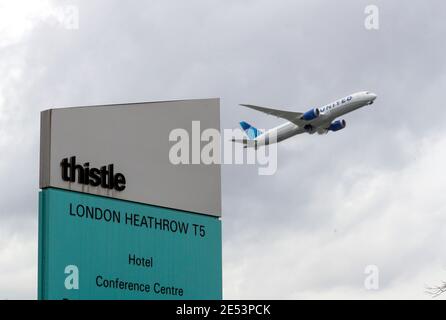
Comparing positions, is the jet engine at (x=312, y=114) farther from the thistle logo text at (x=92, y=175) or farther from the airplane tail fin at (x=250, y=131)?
the thistle logo text at (x=92, y=175)

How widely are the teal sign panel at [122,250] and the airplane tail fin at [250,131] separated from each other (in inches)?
2299

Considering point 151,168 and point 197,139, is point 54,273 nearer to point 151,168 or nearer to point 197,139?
point 151,168

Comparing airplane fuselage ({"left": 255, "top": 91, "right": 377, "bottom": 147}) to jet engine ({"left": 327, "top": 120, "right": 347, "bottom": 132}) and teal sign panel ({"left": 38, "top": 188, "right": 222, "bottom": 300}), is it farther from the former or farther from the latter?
teal sign panel ({"left": 38, "top": 188, "right": 222, "bottom": 300})

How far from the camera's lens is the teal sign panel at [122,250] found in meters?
35.3

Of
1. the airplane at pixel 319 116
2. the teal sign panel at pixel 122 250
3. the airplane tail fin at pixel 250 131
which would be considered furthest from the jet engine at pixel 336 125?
the teal sign panel at pixel 122 250

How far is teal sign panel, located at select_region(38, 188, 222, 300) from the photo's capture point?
116 feet

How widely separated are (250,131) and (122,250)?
64986 millimetres

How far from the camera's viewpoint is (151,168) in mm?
40656

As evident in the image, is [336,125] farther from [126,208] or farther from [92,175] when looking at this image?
[92,175]

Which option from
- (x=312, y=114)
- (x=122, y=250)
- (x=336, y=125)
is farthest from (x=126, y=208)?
(x=336, y=125)

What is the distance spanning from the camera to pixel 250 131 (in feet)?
Answer: 335
